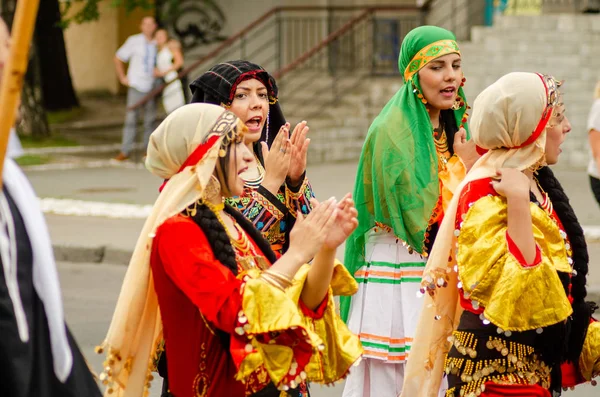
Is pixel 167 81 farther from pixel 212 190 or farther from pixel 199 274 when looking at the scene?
pixel 199 274

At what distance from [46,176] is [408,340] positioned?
37.7 feet

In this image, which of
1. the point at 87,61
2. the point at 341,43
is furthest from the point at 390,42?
the point at 87,61

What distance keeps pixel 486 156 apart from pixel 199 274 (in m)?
1.37

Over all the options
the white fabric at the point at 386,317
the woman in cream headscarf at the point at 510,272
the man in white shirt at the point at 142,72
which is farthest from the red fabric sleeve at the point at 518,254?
the man in white shirt at the point at 142,72

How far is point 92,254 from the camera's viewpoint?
11.1m

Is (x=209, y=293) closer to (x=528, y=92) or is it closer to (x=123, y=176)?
(x=528, y=92)

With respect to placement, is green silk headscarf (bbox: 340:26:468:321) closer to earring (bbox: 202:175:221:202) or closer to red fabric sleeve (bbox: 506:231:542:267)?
red fabric sleeve (bbox: 506:231:542:267)

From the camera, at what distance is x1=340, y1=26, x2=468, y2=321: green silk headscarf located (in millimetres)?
5637

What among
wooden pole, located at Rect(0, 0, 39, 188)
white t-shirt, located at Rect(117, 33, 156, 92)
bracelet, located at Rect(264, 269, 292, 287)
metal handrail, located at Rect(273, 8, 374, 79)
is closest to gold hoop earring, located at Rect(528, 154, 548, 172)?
bracelet, located at Rect(264, 269, 292, 287)

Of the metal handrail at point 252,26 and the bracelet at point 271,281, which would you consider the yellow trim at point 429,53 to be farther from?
the metal handrail at point 252,26

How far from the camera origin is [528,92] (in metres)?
4.23

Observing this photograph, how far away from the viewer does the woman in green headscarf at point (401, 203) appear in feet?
18.6

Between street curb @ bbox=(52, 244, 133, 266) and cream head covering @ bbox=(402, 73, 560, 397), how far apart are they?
21.9 ft

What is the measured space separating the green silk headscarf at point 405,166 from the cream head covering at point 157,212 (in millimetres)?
1988
